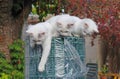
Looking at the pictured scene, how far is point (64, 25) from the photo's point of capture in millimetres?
4672

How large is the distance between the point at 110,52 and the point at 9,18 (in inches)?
152

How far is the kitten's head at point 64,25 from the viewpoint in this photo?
15.3ft

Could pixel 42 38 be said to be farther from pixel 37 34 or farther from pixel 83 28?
pixel 83 28

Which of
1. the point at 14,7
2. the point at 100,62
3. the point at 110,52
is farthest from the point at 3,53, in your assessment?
the point at 100,62

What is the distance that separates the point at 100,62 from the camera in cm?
1039

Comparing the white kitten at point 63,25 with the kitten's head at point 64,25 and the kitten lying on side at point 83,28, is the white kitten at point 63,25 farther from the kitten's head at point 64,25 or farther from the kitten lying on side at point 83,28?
the kitten lying on side at point 83,28

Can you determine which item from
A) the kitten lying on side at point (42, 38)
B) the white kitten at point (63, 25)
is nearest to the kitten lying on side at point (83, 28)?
the white kitten at point (63, 25)

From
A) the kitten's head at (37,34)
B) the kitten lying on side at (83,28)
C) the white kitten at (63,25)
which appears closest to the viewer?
the kitten's head at (37,34)

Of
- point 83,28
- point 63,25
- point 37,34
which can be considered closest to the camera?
point 37,34

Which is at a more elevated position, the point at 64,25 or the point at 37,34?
the point at 64,25

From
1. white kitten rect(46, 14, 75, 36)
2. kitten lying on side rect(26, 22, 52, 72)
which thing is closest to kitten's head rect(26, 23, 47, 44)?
kitten lying on side rect(26, 22, 52, 72)

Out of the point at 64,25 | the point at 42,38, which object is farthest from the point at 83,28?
the point at 42,38

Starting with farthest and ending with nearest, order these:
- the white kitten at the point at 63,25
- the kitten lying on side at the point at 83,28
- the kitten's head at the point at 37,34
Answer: the kitten lying on side at the point at 83,28, the white kitten at the point at 63,25, the kitten's head at the point at 37,34

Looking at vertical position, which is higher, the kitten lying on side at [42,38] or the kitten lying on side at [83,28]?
the kitten lying on side at [83,28]
